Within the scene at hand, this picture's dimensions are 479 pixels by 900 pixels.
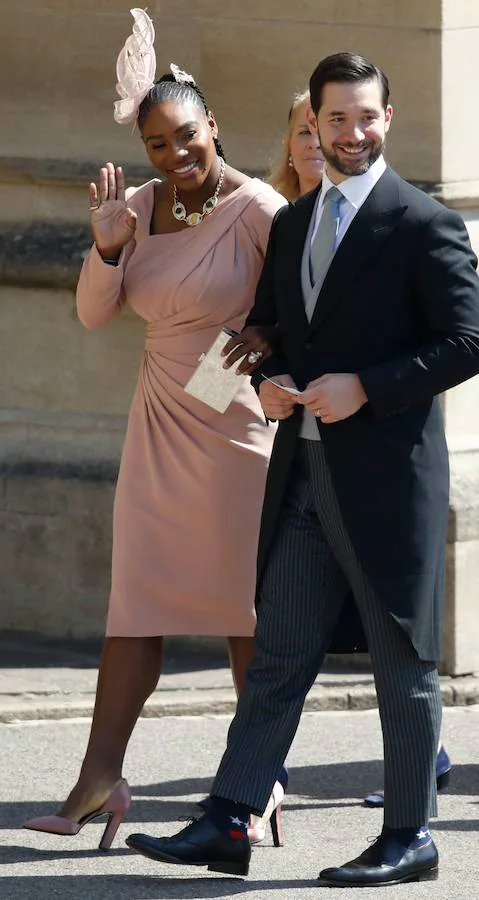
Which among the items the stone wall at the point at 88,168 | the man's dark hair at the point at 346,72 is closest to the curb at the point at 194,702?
the stone wall at the point at 88,168

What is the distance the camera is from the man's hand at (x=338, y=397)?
4730 millimetres

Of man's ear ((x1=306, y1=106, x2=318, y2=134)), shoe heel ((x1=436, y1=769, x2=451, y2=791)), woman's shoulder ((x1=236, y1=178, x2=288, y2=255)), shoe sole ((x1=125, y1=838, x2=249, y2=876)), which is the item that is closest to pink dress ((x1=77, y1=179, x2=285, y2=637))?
woman's shoulder ((x1=236, y1=178, x2=288, y2=255))

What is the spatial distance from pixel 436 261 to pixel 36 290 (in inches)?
146

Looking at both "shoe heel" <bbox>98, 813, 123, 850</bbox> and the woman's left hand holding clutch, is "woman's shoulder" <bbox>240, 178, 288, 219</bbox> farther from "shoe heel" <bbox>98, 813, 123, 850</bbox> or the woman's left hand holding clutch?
"shoe heel" <bbox>98, 813, 123, 850</bbox>

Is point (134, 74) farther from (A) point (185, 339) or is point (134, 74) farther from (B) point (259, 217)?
(A) point (185, 339)

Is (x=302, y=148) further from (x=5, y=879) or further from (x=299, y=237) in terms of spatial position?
(x=5, y=879)

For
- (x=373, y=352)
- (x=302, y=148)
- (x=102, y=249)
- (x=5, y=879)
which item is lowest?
(x=5, y=879)

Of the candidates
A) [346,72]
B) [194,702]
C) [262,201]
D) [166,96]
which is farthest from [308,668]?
[194,702]

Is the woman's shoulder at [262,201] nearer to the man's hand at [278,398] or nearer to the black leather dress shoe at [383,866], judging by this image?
the man's hand at [278,398]

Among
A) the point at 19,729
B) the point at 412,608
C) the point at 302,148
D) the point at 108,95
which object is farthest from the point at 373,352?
the point at 108,95

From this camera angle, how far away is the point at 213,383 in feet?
17.4

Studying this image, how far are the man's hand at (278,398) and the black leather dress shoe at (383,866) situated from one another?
3.38 feet

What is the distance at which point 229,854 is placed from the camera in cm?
493

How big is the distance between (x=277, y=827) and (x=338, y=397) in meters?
1.28
